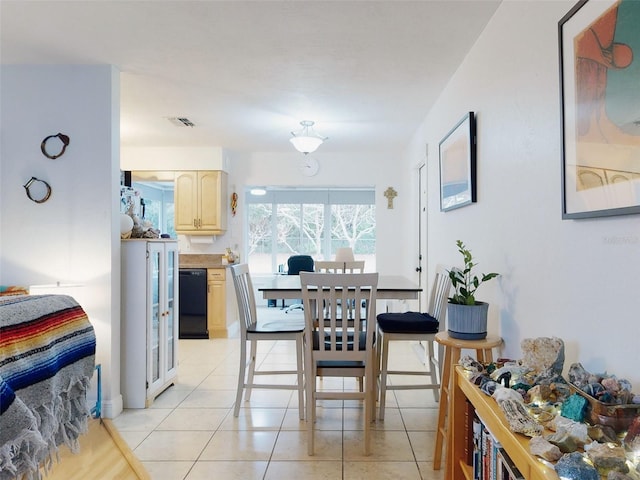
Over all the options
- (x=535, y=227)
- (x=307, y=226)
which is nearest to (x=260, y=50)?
(x=535, y=227)

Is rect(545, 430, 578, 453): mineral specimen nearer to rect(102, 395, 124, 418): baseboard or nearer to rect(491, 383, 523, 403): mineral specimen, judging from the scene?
rect(491, 383, 523, 403): mineral specimen

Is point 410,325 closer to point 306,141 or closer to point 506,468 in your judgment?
point 506,468

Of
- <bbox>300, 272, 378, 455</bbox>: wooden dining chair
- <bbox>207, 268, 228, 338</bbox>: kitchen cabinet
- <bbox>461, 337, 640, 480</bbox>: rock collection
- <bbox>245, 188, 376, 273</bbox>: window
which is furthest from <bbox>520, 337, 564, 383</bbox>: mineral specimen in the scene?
<bbox>245, 188, 376, 273</bbox>: window

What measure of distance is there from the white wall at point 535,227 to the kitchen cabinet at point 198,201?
346 centimetres

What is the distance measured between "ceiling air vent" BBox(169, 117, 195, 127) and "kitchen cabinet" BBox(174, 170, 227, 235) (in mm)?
1097

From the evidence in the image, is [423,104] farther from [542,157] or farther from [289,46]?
[542,157]

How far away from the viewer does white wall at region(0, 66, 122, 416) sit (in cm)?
275

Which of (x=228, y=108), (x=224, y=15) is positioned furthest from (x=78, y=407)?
(x=228, y=108)

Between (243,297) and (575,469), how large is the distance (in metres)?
2.23

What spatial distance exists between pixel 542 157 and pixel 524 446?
3.63 ft

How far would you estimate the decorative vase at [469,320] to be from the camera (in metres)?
1.79

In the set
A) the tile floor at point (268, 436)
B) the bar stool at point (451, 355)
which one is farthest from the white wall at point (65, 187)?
the bar stool at point (451, 355)

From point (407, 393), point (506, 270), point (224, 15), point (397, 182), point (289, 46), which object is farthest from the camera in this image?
point (397, 182)

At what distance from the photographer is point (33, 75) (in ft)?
9.14
